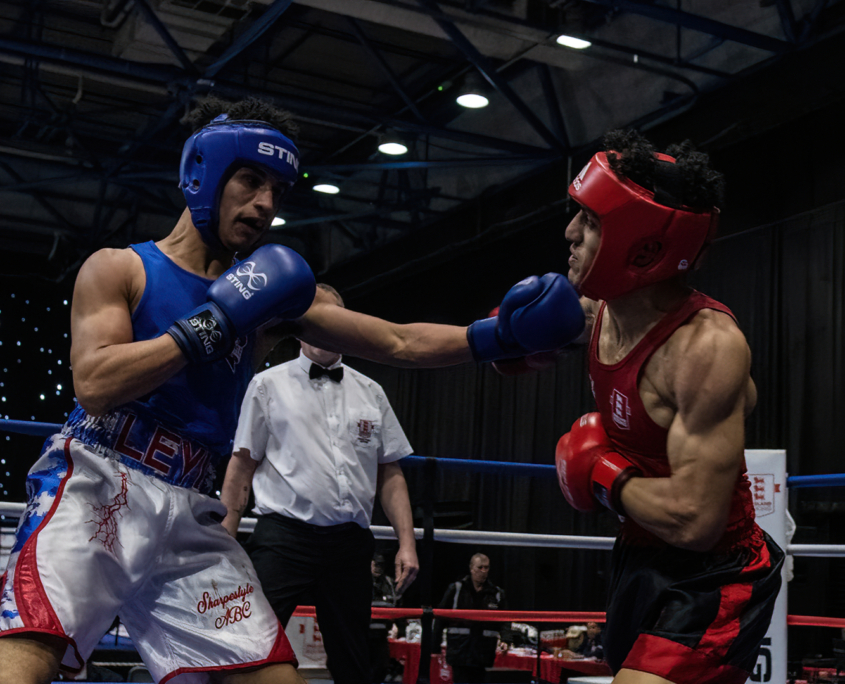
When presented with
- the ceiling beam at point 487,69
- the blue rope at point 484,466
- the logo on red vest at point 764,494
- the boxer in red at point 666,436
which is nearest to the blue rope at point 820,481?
the logo on red vest at point 764,494

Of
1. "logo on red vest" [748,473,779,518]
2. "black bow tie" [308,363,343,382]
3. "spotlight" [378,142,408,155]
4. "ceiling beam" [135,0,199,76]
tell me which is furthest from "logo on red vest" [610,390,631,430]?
"spotlight" [378,142,408,155]

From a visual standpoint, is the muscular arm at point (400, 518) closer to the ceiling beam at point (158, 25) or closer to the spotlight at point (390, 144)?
the ceiling beam at point (158, 25)

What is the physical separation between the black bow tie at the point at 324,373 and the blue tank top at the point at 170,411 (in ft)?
4.16

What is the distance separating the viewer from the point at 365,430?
3.03 metres

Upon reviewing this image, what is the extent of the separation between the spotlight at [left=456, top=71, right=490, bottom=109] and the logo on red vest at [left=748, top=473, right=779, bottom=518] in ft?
16.8

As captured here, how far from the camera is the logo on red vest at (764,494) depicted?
10.7 feet

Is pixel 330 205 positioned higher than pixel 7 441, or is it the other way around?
pixel 330 205

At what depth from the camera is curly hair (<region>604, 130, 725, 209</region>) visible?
1768mm

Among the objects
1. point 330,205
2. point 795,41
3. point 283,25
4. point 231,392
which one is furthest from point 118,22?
point 231,392

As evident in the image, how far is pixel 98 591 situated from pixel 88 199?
10018 mm

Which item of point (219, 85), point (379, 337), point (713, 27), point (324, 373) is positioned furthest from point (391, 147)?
point (379, 337)

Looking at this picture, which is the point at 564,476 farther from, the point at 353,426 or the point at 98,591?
the point at 353,426

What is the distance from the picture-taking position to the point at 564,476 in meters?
1.84

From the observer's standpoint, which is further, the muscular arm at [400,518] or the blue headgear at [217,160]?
the muscular arm at [400,518]
